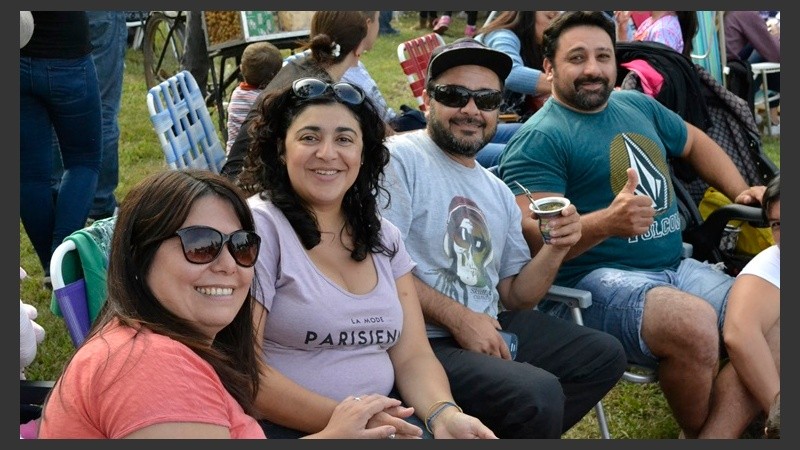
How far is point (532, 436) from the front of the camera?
305 centimetres

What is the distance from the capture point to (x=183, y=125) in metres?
4.94

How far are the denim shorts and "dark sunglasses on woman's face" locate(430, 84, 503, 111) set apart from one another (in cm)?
80

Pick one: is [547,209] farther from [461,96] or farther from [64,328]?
[64,328]

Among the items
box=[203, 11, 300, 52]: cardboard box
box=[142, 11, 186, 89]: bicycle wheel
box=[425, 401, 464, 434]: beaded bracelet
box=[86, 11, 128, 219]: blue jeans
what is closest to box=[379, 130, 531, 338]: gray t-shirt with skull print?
box=[425, 401, 464, 434]: beaded bracelet

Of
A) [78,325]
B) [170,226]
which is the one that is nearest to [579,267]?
[78,325]

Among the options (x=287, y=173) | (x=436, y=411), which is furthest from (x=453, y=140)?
(x=436, y=411)

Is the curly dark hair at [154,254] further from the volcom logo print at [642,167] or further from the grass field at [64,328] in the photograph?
the volcom logo print at [642,167]

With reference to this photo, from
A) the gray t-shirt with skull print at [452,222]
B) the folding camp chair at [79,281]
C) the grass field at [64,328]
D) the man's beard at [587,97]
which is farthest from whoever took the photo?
the grass field at [64,328]

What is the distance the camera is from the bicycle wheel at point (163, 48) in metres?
9.98

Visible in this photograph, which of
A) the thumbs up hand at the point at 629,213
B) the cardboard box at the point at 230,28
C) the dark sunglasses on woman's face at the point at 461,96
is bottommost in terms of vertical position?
the thumbs up hand at the point at 629,213

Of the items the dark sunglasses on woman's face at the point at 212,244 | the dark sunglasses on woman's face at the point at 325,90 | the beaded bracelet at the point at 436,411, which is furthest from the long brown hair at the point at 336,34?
the dark sunglasses on woman's face at the point at 212,244

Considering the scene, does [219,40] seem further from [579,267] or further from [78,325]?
[78,325]

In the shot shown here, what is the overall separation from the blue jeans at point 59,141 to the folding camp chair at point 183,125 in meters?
0.33

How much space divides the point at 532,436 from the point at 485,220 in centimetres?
82
